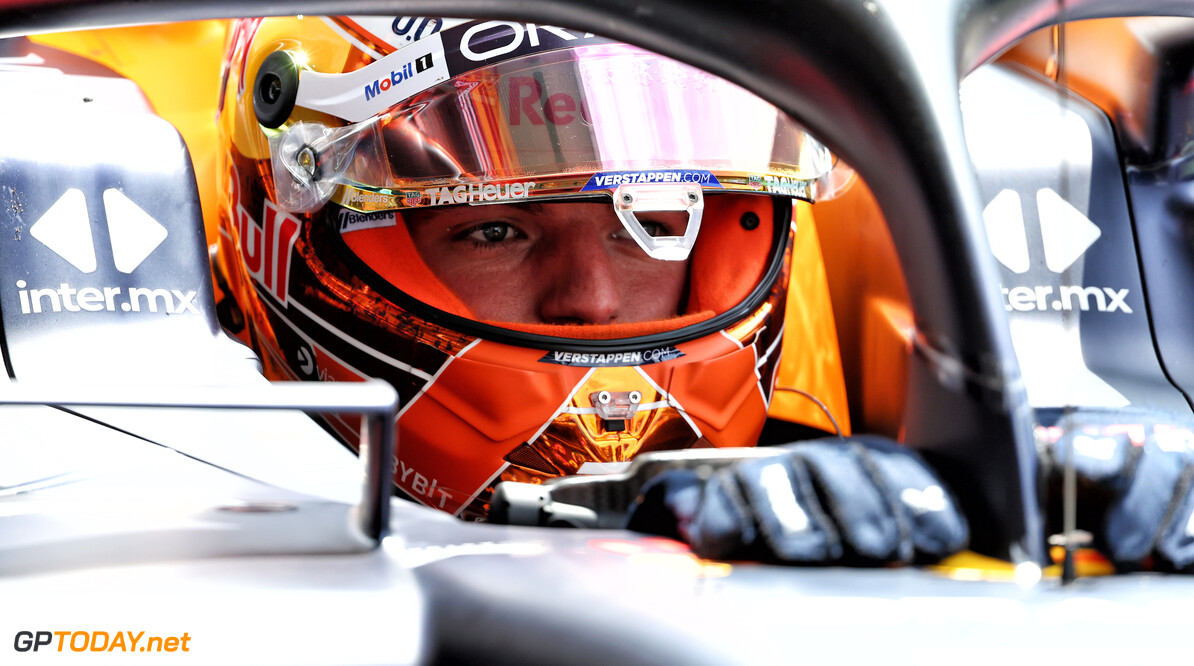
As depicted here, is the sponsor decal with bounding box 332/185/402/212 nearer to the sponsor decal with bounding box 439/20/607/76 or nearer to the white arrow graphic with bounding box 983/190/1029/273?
the sponsor decal with bounding box 439/20/607/76

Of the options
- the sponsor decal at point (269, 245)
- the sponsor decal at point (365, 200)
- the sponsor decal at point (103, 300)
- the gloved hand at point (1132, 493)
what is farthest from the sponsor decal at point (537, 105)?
the gloved hand at point (1132, 493)

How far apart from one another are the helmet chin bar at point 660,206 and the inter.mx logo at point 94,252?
47cm

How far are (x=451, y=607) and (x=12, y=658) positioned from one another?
0.58 ft

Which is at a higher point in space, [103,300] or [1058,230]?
[1058,230]

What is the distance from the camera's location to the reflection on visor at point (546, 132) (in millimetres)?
961

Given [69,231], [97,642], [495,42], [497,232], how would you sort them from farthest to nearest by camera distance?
[497,232]
[69,231]
[495,42]
[97,642]

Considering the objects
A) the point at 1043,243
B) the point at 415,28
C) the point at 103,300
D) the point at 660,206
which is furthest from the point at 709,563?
the point at 1043,243

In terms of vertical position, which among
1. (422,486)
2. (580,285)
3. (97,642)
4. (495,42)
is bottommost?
(422,486)

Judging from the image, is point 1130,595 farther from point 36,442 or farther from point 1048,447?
point 36,442

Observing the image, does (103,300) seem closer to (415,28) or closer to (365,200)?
(365,200)

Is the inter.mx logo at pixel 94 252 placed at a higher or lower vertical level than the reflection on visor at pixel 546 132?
lower

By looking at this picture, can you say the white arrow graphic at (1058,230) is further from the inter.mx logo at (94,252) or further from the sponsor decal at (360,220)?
the inter.mx logo at (94,252)

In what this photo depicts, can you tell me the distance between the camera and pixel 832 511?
16.0 inches

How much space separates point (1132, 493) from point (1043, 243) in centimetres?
83
